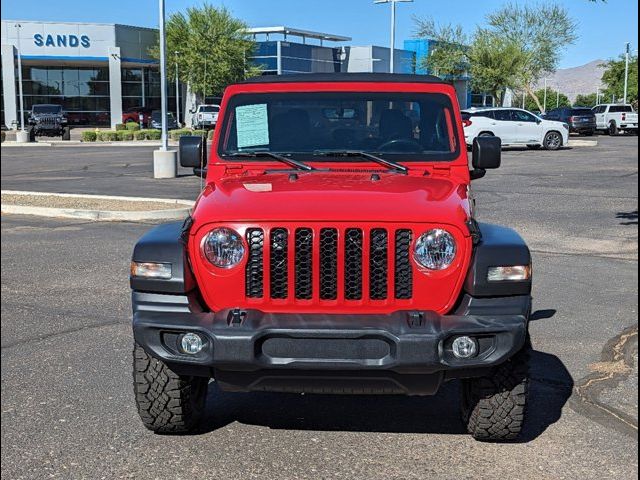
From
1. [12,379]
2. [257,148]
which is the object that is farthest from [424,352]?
[12,379]

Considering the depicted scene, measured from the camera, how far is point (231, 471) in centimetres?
396

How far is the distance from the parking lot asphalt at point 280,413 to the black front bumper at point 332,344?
20.2 inches

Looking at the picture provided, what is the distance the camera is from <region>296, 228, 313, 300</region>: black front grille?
381 centimetres

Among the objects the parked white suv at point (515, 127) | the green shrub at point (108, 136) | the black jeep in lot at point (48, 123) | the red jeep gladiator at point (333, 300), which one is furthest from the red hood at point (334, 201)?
the black jeep in lot at point (48, 123)

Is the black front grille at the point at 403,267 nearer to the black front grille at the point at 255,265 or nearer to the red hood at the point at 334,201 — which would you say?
the red hood at the point at 334,201

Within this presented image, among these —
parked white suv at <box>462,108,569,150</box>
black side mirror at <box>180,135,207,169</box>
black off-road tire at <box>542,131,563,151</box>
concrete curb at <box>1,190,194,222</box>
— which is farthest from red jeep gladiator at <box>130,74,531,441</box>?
black off-road tire at <box>542,131,563,151</box>

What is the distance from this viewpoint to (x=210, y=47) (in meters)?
54.2

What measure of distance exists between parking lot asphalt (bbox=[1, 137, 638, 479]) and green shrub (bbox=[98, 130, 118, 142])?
35.2 m

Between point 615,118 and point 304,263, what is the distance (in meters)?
46.9

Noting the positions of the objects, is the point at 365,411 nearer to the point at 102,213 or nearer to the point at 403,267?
the point at 403,267

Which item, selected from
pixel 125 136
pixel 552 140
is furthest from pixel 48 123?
pixel 552 140

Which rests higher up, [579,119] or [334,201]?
[579,119]

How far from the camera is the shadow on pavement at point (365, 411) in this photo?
4.54 m

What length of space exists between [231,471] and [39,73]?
60199 millimetres
